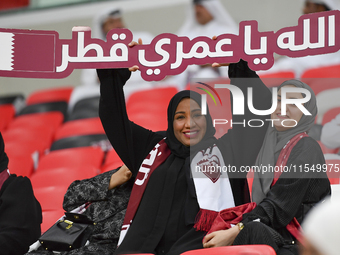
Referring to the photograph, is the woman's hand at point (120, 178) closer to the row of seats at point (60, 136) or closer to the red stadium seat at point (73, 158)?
the row of seats at point (60, 136)

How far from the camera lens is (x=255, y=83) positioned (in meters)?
1.98

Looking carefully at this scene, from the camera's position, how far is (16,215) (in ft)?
6.60

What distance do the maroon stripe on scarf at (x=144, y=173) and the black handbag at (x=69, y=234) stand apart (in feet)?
0.63

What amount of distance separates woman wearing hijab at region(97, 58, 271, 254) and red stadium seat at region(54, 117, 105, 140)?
1.74 metres

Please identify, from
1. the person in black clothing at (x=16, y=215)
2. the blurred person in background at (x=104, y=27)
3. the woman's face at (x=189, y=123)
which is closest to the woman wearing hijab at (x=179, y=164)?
the woman's face at (x=189, y=123)

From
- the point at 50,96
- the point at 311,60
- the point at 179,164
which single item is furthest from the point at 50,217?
the point at 311,60

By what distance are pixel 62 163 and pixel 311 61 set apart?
2.36 meters

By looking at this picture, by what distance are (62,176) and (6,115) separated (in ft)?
6.01

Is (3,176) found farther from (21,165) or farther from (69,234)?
(21,165)

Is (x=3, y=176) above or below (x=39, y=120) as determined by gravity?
below

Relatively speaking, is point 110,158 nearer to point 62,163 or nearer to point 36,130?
point 62,163

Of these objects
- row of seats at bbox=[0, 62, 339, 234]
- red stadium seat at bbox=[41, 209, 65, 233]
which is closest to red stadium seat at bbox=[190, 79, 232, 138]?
row of seats at bbox=[0, 62, 339, 234]

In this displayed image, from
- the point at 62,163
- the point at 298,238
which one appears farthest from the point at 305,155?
the point at 62,163

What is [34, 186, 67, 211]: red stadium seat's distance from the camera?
9.07ft
